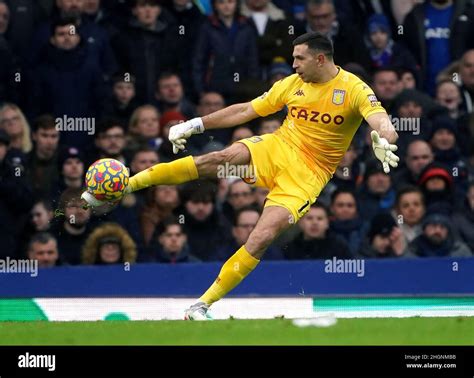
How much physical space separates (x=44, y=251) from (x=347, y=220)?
3.08 meters

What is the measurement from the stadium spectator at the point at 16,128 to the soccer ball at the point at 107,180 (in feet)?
11.5

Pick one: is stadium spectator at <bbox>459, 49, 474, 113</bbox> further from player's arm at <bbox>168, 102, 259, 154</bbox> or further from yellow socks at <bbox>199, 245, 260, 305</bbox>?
yellow socks at <bbox>199, 245, 260, 305</bbox>

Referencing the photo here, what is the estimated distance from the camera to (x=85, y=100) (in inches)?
637

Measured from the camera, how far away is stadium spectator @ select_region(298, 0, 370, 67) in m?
16.6

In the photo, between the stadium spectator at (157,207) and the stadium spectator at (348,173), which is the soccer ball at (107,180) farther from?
the stadium spectator at (348,173)

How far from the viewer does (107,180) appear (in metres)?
12.4

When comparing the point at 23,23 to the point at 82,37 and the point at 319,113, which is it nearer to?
the point at 82,37

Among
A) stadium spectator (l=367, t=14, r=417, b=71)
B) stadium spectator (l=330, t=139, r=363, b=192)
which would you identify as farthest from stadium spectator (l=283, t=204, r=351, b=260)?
stadium spectator (l=367, t=14, r=417, b=71)

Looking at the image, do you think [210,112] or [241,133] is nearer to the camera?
[241,133]

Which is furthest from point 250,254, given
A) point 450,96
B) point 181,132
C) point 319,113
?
point 450,96

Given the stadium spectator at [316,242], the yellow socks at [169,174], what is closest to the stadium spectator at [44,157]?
the stadium spectator at [316,242]

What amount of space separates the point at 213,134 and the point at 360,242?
1972mm
